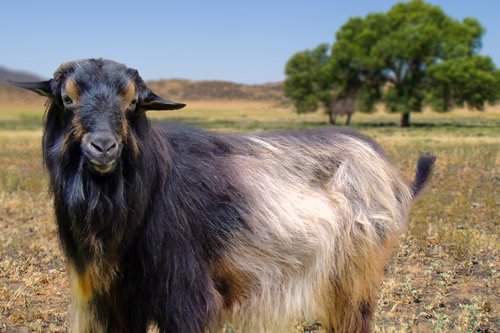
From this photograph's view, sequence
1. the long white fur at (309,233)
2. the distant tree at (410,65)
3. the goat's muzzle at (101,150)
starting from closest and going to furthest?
1. the goat's muzzle at (101,150)
2. the long white fur at (309,233)
3. the distant tree at (410,65)

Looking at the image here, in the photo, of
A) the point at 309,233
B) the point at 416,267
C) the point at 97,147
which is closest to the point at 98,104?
the point at 97,147

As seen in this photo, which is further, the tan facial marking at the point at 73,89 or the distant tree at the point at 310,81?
the distant tree at the point at 310,81

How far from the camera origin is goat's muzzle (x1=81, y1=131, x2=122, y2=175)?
302cm

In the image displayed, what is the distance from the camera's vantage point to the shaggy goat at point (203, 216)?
10.8 ft

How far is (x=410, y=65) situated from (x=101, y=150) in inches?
1882

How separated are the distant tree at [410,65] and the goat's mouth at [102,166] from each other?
144ft

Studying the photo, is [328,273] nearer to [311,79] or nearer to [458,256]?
[458,256]

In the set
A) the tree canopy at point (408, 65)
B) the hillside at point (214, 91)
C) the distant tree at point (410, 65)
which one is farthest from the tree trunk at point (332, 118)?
the hillside at point (214, 91)

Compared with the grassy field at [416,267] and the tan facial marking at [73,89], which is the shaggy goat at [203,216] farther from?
the grassy field at [416,267]

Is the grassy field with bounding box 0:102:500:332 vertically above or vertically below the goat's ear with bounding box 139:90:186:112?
below

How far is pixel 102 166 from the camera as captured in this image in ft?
10.0

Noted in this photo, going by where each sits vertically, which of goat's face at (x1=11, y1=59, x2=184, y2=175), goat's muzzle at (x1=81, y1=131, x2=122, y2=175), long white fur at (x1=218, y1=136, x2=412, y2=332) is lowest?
long white fur at (x1=218, y1=136, x2=412, y2=332)

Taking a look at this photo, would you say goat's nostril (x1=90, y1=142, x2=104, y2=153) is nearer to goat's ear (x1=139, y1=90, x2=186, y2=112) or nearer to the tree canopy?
goat's ear (x1=139, y1=90, x2=186, y2=112)

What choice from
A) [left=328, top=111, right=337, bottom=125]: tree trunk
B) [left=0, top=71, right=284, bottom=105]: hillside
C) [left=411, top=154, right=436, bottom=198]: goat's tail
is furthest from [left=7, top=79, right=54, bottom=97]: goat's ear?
[left=0, top=71, right=284, bottom=105]: hillside
